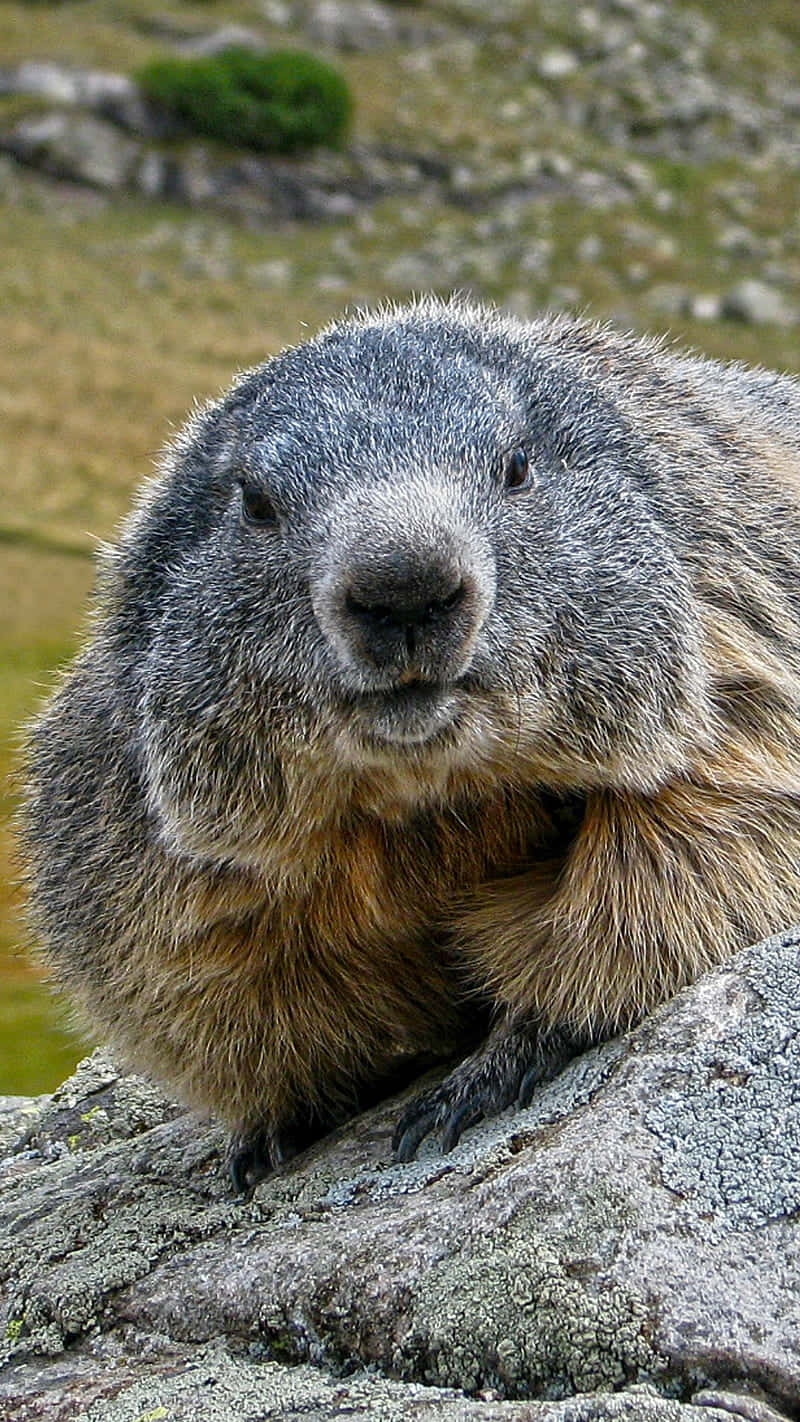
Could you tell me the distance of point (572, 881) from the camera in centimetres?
565

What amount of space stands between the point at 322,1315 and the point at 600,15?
156ft

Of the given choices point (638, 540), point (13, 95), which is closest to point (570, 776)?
point (638, 540)

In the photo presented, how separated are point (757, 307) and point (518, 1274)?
31.8 meters

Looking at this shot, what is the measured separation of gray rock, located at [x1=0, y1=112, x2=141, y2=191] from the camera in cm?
3984

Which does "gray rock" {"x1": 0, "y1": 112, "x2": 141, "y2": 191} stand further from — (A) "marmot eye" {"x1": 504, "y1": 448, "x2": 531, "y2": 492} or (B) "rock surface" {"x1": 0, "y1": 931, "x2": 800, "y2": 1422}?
(B) "rock surface" {"x1": 0, "y1": 931, "x2": 800, "y2": 1422}

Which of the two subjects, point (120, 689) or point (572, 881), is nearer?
point (572, 881)

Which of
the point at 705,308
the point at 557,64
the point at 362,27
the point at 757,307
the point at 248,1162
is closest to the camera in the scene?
the point at 248,1162

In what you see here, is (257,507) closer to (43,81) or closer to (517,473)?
(517,473)

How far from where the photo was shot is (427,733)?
16.6 feet

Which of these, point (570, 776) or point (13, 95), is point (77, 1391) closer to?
point (570, 776)

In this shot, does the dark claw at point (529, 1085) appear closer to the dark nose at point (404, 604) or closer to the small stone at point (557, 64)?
the dark nose at point (404, 604)

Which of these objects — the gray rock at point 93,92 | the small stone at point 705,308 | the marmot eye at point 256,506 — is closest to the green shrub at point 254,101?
the gray rock at point 93,92

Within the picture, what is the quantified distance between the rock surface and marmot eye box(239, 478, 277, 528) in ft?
6.13

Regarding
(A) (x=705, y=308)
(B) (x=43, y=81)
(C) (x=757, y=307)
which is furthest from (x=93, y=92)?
(C) (x=757, y=307)
